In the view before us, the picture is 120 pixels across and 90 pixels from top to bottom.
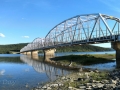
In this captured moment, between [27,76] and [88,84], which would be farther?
[27,76]

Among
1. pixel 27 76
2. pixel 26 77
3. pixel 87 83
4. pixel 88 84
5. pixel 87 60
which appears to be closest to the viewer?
pixel 88 84

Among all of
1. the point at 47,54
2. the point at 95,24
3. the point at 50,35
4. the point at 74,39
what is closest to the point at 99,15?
the point at 95,24

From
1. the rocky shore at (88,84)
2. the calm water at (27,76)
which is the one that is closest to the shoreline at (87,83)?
the rocky shore at (88,84)

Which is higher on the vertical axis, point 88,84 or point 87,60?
point 87,60

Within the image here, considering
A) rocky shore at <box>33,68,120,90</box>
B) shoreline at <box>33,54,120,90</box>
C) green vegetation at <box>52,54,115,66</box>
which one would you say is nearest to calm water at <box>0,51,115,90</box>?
shoreline at <box>33,54,120,90</box>

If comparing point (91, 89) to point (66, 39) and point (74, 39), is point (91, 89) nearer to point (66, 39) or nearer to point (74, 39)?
point (74, 39)

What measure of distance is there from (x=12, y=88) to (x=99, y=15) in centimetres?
4621

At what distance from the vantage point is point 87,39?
215 ft

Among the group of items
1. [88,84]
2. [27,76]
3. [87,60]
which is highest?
[87,60]

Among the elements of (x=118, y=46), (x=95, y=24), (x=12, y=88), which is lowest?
(x=12, y=88)

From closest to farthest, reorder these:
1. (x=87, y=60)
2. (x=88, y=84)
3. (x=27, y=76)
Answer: (x=88, y=84) → (x=27, y=76) → (x=87, y=60)

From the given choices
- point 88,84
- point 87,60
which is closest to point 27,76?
point 88,84

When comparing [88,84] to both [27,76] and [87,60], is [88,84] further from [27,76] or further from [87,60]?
[87,60]

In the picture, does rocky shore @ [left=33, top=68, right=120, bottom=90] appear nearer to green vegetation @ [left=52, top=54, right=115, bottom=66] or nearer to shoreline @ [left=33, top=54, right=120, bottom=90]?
shoreline @ [left=33, top=54, right=120, bottom=90]
